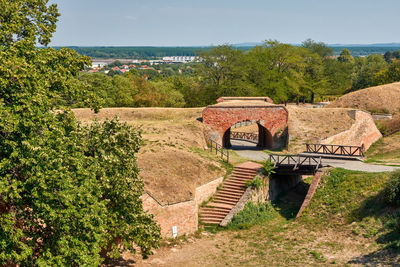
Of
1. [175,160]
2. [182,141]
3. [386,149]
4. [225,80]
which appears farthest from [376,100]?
[175,160]

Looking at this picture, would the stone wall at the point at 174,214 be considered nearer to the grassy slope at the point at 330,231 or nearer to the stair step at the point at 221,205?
the stair step at the point at 221,205

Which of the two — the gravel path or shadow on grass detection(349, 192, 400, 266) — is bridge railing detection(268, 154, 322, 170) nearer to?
the gravel path

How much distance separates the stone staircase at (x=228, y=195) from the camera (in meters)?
30.4

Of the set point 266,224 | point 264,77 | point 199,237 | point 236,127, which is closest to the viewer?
point 199,237

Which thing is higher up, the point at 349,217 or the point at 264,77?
the point at 264,77

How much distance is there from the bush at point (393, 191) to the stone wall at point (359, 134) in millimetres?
16326

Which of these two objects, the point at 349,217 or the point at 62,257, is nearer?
the point at 62,257

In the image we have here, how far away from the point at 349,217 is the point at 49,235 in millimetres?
18917

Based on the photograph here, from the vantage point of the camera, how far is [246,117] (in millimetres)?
43344

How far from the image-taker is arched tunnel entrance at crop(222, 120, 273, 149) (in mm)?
46888

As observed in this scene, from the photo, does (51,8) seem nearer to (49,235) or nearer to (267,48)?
(49,235)

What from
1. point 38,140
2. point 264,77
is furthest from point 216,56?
point 38,140

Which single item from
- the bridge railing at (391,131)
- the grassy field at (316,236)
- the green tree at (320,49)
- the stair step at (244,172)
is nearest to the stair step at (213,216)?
the grassy field at (316,236)

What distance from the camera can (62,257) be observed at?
1641 cm
